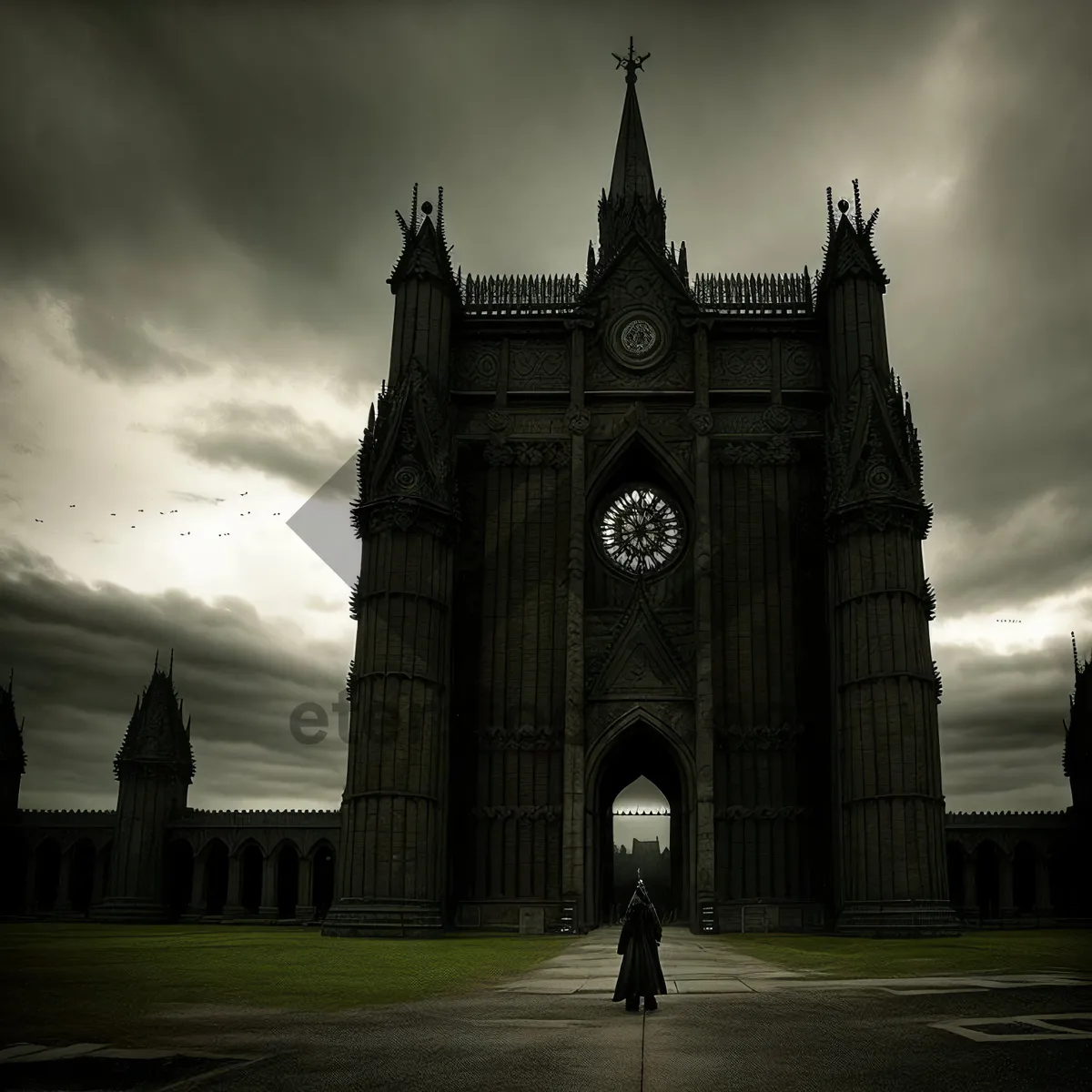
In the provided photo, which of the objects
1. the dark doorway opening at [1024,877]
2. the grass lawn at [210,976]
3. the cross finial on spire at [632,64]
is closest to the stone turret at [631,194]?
the cross finial on spire at [632,64]

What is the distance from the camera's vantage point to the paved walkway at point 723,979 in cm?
1614

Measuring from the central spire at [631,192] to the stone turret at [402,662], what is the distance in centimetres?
1076

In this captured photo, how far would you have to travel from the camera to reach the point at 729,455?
4275cm

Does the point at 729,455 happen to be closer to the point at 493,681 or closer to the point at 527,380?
the point at 527,380

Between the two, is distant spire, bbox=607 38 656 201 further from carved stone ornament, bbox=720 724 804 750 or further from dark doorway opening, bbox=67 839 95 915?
dark doorway opening, bbox=67 839 95 915

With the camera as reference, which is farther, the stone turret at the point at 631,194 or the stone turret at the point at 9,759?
the stone turret at the point at 9,759

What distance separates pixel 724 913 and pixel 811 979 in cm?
2091

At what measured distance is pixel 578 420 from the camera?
42812mm

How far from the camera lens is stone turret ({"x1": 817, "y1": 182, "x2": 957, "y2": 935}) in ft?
114

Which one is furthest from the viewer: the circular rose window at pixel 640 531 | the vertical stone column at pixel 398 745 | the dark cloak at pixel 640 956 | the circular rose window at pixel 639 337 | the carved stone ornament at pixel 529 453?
the circular rose window at pixel 639 337

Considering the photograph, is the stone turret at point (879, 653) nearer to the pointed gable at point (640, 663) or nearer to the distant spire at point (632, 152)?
the pointed gable at point (640, 663)

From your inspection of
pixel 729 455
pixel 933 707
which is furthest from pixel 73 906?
pixel 933 707

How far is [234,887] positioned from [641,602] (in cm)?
2920

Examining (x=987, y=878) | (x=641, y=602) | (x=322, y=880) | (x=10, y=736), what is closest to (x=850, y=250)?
(x=641, y=602)
